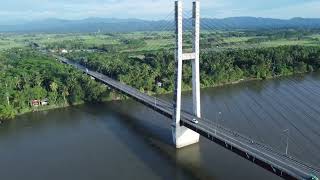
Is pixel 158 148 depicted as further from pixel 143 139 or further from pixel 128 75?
pixel 128 75

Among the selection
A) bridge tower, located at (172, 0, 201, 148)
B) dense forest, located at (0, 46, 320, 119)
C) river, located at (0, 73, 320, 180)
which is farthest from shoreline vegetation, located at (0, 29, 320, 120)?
bridge tower, located at (172, 0, 201, 148)

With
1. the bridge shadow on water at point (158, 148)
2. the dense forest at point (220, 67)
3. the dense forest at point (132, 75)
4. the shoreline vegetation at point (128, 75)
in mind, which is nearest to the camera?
the bridge shadow on water at point (158, 148)

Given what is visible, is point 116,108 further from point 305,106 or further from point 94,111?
point 305,106

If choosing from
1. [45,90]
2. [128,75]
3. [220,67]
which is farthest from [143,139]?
[220,67]

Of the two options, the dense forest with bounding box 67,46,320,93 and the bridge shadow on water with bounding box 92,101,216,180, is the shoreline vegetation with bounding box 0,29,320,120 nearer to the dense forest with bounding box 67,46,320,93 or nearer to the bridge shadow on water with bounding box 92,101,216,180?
the dense forest with bounding box 67,46,320,93

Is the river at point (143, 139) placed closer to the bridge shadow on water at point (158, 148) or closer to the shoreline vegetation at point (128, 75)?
the bridge shadow on water at point (158, 148)

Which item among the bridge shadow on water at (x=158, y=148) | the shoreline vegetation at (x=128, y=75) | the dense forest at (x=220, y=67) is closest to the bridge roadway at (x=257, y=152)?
the bridge shadow on water at (x=158, y=148)
